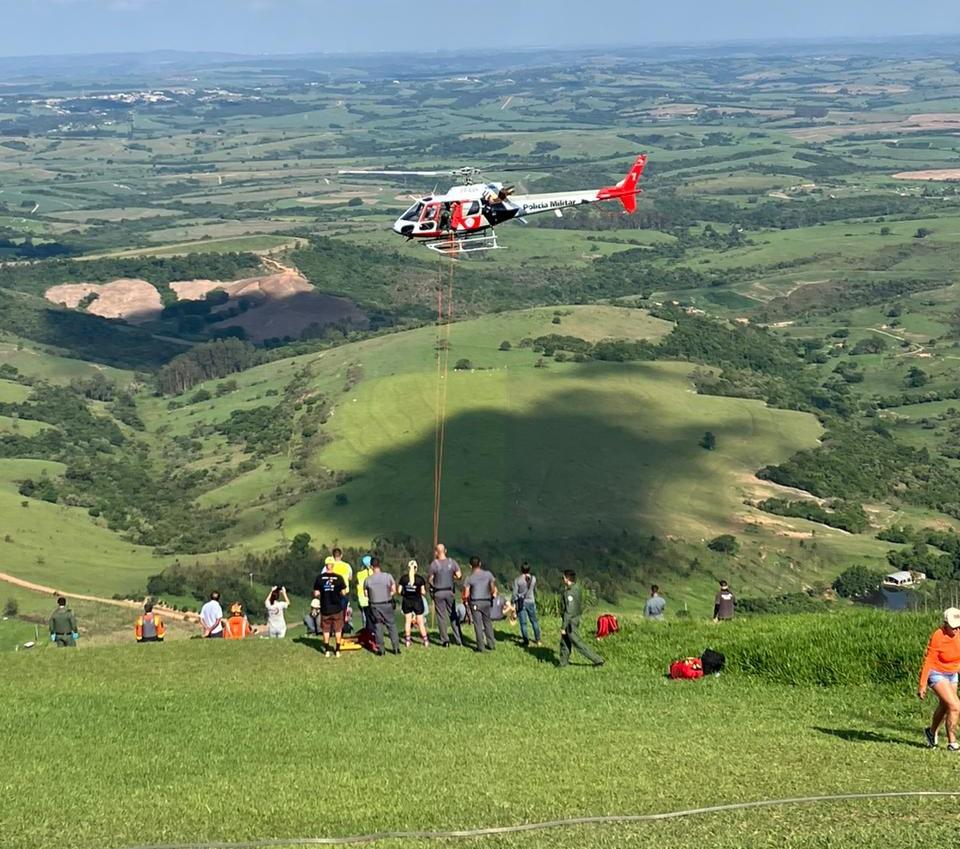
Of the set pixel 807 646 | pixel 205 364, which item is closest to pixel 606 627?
pixel 807 646

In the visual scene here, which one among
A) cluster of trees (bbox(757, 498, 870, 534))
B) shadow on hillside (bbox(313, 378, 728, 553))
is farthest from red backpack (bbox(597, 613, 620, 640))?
cluster of trees (bbox(757, 498, 870, 534))

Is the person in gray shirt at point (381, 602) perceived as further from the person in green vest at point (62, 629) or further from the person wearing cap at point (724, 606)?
the person wearing cap at point (724, 606)

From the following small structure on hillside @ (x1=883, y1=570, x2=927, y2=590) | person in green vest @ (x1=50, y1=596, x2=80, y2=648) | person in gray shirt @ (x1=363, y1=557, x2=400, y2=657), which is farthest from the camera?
small structure on hillside @ (x1=883, y1=570, x2=927, y2=590)

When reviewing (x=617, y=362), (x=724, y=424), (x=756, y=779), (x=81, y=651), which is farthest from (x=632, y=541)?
(x=756, y=779)

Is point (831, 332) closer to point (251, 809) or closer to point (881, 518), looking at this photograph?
point (881, 518)

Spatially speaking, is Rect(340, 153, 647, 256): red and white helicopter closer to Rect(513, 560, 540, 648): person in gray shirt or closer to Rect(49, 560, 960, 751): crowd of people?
Rect(49, 560, 960, 751): crowd of people

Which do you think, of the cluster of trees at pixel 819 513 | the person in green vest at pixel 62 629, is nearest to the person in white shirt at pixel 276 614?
the person in green vest at pixel 62 629
